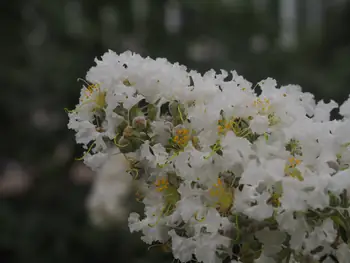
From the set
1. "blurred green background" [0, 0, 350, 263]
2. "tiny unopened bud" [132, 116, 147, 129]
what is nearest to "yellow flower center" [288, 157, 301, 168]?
"tiny unopened bud" [132, 116, 147, 129]

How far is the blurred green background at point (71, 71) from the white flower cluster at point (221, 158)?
890mm

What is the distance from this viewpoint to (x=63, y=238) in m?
1.39

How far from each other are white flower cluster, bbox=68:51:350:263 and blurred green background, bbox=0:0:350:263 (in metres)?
0.89

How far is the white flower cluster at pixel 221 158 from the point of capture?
1.25 feet

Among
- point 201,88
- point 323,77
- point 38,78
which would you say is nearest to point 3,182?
point 38,78

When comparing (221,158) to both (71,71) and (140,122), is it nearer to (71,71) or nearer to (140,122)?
(140,122)

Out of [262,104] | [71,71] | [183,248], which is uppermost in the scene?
[71,71]

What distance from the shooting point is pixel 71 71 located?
147cm

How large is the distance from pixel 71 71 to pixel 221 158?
1.13 m

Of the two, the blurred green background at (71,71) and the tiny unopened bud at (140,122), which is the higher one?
the blurred green background at (71,71)

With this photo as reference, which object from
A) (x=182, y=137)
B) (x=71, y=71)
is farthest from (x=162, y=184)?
(x=71, y=71)

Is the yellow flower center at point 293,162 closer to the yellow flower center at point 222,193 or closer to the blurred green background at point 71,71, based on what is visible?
the yellow flower center at point 222,193

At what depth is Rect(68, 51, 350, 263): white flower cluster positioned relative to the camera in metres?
0.38

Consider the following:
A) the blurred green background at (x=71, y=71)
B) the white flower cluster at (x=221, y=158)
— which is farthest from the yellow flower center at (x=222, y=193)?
the blurred green background at (x=71, y=71)
